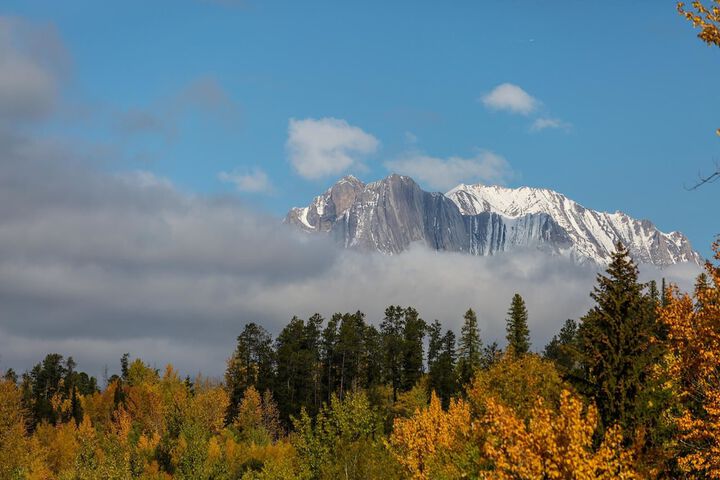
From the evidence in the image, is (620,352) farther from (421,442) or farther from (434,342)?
(434,342)

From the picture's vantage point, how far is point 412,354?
155 metres

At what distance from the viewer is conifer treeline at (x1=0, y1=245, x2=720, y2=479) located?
3091cm

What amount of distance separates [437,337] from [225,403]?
4579cm

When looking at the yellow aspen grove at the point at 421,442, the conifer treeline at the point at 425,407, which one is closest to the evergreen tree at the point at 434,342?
the conifer treeline at the point at 425,407

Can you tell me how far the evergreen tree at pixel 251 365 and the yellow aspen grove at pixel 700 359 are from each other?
429 feet

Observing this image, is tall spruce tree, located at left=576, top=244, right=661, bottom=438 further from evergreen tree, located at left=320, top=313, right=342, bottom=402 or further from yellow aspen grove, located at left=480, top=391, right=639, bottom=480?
evergreen tree, located at left=320, top=313, right=342, bottom=402

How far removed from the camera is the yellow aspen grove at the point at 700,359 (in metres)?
27.7

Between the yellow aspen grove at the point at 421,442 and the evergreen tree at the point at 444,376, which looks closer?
the yellow aspen grove at the point at 421,442

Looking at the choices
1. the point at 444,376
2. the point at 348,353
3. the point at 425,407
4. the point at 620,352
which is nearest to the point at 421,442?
the point at 620,352

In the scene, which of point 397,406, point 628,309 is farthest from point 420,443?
point 397,406

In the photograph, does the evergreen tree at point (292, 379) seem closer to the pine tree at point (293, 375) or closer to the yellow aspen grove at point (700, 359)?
the pine tree at point (293, 375)

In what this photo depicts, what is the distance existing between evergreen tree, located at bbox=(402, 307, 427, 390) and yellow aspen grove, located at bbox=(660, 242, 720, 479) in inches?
4718

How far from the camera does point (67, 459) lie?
116 metres

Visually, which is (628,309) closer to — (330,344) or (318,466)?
(318,466)
